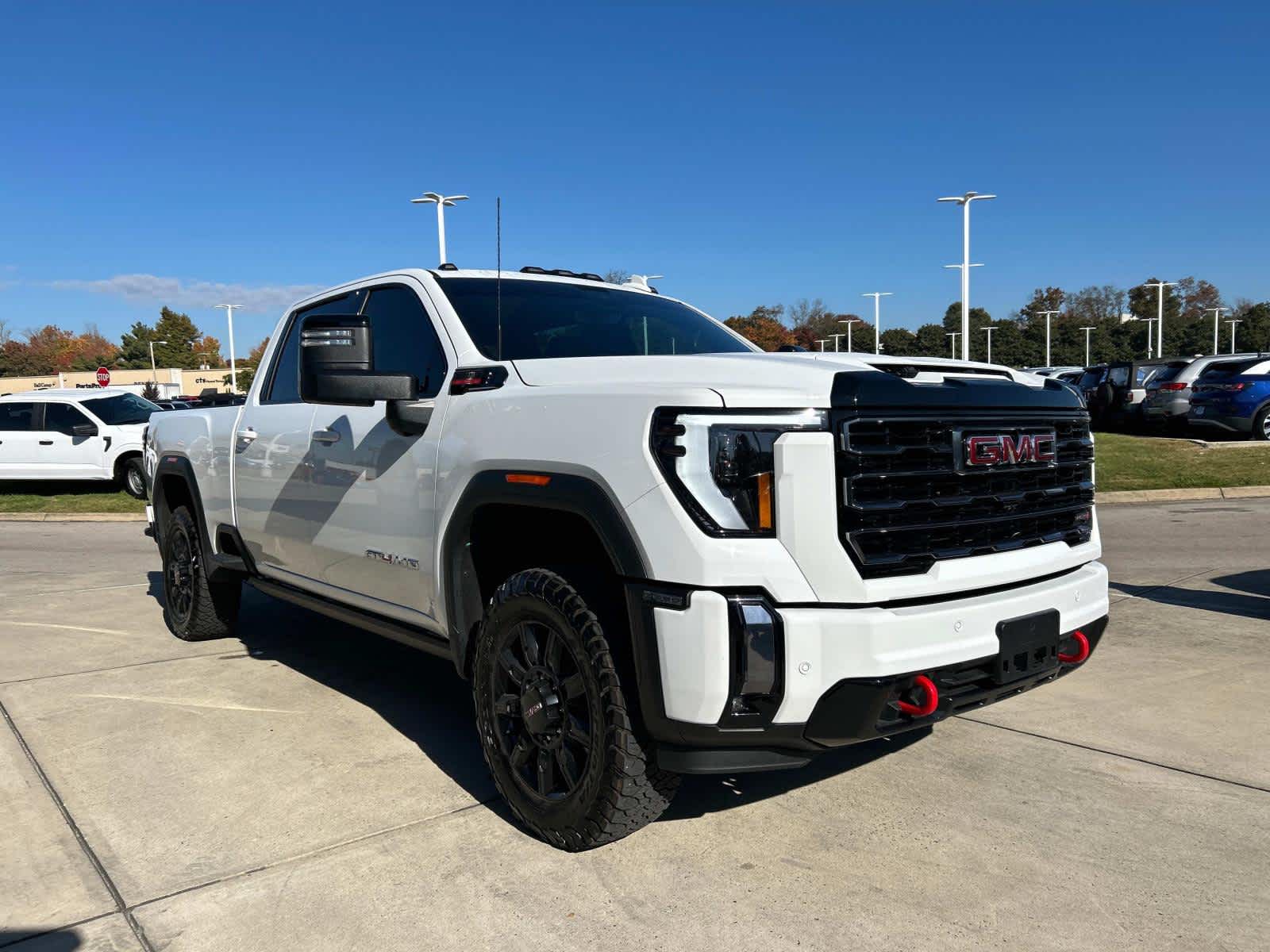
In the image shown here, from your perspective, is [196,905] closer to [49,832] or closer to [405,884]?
[405,884]

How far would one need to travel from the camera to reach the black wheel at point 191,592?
240 inches

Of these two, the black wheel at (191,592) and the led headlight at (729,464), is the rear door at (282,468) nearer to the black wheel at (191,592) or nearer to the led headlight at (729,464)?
the black wheel at (191,592)

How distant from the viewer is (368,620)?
4367 millimetres

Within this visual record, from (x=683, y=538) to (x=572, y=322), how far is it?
5.94 ft

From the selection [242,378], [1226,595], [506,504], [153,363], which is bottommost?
[1226,595]

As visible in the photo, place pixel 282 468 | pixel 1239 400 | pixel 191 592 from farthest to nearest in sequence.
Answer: pixel 1239 400 → pixel 191 592 → pixel 282 468

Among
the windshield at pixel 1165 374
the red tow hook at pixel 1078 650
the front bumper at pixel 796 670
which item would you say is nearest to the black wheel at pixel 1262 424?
the windshield at pixel 1165 374

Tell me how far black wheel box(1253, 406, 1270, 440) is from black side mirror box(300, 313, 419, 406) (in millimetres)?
17978

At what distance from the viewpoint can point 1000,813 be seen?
3.51 meters

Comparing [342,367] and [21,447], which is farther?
[21,447]

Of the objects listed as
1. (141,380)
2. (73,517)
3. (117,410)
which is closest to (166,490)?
(73,517)

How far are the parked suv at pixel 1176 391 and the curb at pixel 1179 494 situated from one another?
6.56m

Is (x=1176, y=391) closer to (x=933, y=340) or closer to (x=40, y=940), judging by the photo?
(x=40, y=940)

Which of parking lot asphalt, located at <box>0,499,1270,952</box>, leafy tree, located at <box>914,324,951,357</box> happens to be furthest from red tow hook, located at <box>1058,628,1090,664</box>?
leafy tree, located at <box>914,324,951,357</box>
